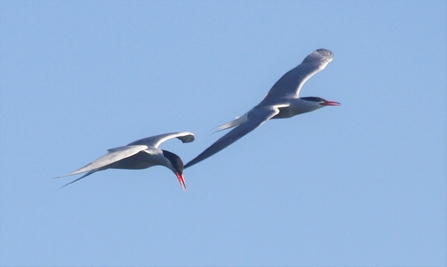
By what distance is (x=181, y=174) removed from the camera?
60.6 ft

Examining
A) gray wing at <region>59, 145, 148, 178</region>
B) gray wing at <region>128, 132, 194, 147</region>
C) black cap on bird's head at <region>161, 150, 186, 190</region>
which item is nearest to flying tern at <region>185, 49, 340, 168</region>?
gray wing at <region>128, 132, 194, 147</region>

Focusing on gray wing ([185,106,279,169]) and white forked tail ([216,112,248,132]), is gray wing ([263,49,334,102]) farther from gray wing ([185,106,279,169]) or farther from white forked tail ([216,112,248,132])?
gray wing ([185,106,279,169])

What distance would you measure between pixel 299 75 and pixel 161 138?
13.0 ft

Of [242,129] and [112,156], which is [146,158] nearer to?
[112,156]

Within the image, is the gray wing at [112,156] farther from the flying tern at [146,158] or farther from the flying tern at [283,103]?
the flying tern at [283,103]

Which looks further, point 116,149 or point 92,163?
point 116,149

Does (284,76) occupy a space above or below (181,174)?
above

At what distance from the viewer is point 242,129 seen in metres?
16.4

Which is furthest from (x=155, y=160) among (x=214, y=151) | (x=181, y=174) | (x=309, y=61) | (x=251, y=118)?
(x=309, y=61)

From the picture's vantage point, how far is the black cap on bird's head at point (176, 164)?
1819cm

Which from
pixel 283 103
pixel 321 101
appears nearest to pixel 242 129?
pixel 283 103

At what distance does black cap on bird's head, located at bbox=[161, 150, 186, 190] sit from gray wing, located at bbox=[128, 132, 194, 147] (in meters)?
0.35

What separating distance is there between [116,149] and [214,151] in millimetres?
3060

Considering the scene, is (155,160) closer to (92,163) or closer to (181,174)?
(181,174)
